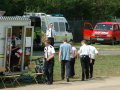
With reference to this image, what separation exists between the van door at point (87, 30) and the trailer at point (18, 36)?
28274 millimetres

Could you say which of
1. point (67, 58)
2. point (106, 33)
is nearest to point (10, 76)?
point (67, 58)

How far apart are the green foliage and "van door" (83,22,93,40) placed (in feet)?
12.4

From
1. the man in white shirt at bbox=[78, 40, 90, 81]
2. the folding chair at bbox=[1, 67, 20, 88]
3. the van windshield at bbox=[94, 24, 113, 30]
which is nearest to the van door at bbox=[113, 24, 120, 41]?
the van windshield at bbox=[94, 24, 113, 30]

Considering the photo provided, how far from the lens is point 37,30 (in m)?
35.7

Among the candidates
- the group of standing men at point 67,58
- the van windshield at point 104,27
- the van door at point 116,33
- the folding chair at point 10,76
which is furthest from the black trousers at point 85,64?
the van windshield at point 104,27

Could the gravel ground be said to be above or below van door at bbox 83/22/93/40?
below

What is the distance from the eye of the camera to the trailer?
17.7 meters

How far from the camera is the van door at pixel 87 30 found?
4709 centimetres

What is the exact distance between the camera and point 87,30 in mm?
47750

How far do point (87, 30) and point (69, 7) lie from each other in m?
4.48

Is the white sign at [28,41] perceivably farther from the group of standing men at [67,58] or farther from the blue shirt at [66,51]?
the blue shirt at [66,51]

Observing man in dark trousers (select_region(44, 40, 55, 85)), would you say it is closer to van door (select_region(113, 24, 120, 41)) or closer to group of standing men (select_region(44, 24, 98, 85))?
group of standing men (select_region(44, 24, 98, 85))

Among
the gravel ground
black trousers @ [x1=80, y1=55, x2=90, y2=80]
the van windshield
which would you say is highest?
the van windshield

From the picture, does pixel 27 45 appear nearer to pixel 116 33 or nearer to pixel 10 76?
pixel 10 76
